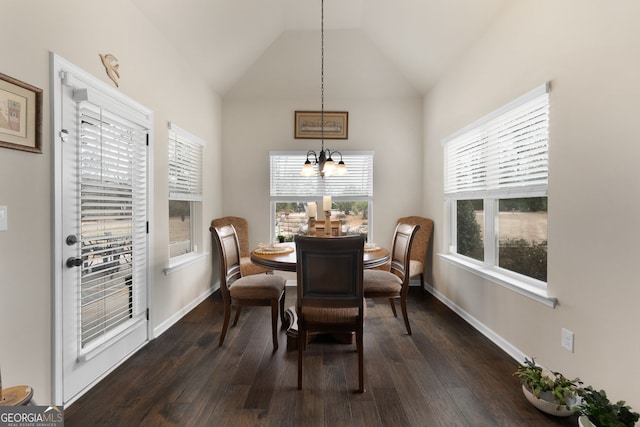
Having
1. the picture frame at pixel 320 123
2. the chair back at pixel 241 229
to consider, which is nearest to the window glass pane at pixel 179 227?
the chair back at pixel 241 229

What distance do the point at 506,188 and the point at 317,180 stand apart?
2529 millimetres

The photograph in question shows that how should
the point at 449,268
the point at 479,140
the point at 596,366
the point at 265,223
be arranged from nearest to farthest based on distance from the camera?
1. the point at 596,366
2. the point at 479,140
3. the point at 449,268
4. the point at 265,223

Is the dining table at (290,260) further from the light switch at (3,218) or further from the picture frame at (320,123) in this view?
the picture frame at (320,123)

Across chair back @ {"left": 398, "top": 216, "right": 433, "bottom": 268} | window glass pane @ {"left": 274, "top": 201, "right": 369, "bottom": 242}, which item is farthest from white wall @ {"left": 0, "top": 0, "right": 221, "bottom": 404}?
chair back @ {"left": 398, "top": 216, "right": 433, "bottom": 268}

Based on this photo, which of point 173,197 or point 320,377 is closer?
point 320,377

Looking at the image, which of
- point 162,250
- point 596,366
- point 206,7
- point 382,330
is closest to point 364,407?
point 382,330

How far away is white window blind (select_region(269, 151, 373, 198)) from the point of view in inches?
172

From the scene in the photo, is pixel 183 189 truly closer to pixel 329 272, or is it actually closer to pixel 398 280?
pixel 329 272

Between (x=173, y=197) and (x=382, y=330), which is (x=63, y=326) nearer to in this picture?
(x=173, y=197)

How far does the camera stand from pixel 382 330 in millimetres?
2879

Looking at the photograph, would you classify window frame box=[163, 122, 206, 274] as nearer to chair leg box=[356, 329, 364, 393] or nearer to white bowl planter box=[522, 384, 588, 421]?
chair leg box=[356, 329, 364, 393]

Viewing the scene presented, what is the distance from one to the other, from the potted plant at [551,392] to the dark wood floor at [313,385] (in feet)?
0.21

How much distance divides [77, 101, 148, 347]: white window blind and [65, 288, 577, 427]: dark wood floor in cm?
47

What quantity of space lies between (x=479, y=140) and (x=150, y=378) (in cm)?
356
